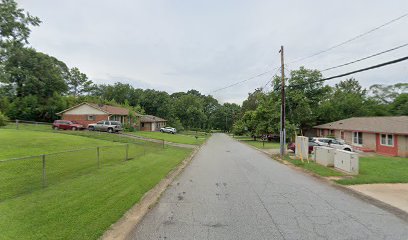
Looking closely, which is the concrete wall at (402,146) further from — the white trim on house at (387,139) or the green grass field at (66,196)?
the green grass field at (66,196)

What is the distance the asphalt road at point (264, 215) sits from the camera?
5551mm

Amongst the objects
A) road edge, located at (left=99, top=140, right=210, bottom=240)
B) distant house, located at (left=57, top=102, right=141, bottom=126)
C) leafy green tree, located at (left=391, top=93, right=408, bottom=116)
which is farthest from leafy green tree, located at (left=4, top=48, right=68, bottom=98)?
leafy green tree, located at (left=391, top=93, right=408, bottom=116)

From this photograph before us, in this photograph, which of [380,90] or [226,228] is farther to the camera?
→ [380,90]

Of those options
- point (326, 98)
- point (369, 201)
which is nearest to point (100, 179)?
point (369, 201)

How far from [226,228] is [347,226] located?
293 centimetres

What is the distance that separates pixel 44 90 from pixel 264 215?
200 ft

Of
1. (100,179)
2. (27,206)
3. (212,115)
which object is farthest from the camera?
(212,115)

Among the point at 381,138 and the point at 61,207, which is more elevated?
the point at 381,138

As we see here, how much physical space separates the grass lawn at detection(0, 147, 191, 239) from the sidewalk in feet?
27.7

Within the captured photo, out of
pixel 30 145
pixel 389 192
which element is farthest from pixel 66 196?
pixel 30 145

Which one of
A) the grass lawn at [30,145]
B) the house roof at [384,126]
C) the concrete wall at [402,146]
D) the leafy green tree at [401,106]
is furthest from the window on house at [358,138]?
the grass lawn at [30,145]

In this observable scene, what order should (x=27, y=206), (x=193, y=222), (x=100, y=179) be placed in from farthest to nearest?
(x=100, y=179) < (x=27, y=206) < (x=193, y=222)

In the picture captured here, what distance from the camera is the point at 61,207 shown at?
6719mm

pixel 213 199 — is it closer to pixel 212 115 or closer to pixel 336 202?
pixel 336 202
